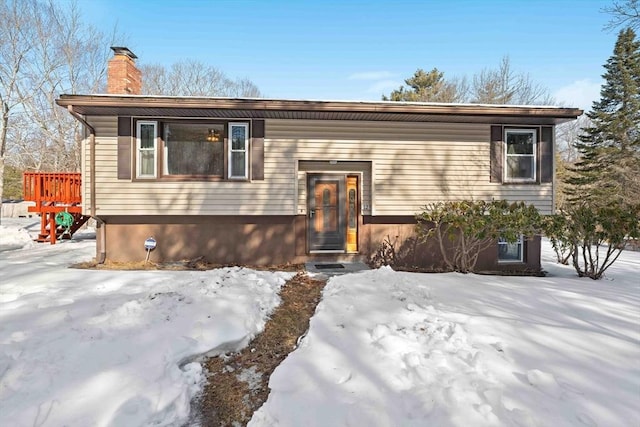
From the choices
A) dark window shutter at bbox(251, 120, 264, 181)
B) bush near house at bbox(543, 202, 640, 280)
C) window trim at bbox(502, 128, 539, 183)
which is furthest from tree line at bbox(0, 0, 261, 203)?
bush near house at bbox(543, 202, 640, 280)

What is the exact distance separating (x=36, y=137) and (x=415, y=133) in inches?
824

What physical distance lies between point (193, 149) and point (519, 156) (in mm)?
7387

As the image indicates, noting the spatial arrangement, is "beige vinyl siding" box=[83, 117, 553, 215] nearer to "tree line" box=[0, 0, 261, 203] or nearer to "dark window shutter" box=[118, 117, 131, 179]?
"dark window shutter" box=[118, 117, 131, 179]

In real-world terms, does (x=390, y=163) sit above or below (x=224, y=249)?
above

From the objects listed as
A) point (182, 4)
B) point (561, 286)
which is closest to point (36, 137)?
point (182, 4)

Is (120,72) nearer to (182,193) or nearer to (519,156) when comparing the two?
(182,193)

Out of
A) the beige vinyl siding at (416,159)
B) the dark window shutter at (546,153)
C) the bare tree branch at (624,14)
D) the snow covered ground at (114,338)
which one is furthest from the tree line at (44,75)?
the bare tree branch at (624,14)

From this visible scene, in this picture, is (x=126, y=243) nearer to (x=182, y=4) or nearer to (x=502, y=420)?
(x=502, y=420)

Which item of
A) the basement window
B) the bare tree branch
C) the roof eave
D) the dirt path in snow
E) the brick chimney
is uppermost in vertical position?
the bare tree branch

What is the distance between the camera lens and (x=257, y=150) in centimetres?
747

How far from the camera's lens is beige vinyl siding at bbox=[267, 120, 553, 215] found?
303 inches

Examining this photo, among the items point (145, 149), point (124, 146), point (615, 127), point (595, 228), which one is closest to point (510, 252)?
point (595, 228)

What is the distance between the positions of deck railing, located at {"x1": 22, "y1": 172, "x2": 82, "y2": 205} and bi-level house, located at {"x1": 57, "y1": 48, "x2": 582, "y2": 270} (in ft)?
12.5

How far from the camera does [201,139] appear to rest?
7488 mm
